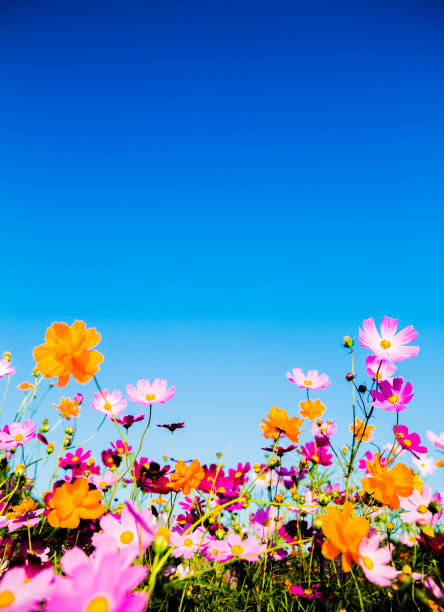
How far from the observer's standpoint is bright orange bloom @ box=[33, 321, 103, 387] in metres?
0.73

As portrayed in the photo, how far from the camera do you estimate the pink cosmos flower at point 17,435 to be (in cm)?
144

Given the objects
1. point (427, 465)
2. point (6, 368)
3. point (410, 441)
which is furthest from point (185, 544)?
point (427, 465)

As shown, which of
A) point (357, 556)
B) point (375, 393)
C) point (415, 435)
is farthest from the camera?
point (415, 435)

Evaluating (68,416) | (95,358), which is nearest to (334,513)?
(95,358)

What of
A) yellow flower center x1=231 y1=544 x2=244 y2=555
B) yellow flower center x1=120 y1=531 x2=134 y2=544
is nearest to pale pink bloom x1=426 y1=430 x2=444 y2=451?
yellow flower center x1=231 y1=544 x2=244 y2=555

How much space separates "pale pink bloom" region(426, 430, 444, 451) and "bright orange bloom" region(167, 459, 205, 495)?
0.63 metres

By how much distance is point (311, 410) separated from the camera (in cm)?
150

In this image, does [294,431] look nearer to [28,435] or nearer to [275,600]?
[275,600]

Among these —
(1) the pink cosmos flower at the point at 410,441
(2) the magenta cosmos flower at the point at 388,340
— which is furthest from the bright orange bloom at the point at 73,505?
(1) the pink cosmos flower at the point at 410,441

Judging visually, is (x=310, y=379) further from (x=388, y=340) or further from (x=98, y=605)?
(x=98, y=605)

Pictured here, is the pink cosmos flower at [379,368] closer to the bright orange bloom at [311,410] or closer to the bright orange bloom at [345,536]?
the bright orange bloom at [311,410]

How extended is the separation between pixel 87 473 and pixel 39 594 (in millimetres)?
1021

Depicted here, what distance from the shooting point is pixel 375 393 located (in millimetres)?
1100

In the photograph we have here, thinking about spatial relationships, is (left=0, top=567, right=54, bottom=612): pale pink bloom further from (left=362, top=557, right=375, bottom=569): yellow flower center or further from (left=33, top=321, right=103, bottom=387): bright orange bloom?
(left=362, top=557, right=375, bottom=569): yellow flower center
